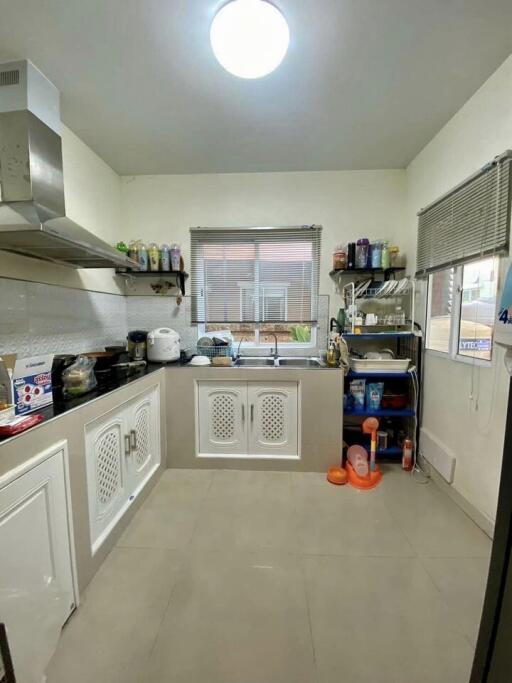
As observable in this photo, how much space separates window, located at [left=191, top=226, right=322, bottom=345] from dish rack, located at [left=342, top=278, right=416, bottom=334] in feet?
1.15

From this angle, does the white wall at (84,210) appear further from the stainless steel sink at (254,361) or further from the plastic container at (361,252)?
the plastic container at (361,252)

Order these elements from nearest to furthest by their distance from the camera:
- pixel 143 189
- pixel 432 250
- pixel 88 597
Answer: pixel 88 597 < pixel 432 250 < pixel 143 189

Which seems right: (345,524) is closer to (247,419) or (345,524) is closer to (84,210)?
(247,419)

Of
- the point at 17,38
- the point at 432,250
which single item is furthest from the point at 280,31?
the point at 432,250

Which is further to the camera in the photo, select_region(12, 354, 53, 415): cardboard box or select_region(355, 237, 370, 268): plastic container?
select_region(355, 237, 370, 268): plastic container

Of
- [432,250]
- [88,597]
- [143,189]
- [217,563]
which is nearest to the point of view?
[88,597]

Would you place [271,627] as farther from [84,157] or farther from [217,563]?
[84,157]

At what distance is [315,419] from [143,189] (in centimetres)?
255

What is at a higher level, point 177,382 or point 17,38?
point 17,38

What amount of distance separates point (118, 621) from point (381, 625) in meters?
1.05

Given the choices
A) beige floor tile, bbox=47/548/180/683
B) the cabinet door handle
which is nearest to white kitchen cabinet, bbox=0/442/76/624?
beige floor tile, bbox=47/548/180/683

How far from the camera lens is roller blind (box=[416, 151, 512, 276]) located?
1.45 m

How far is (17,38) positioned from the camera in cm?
130

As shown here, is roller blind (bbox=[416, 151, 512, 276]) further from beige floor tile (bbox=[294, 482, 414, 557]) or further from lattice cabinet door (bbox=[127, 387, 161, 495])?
lattice cabinet door (bbox=[127, 387, 161, 495])
